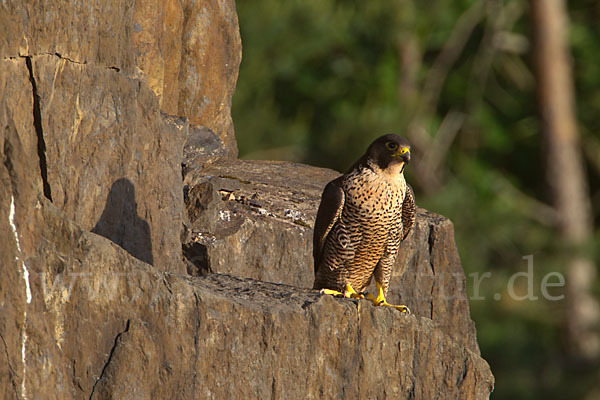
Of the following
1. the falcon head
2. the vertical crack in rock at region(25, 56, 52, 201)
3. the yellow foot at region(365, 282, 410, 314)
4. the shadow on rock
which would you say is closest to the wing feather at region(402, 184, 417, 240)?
the falcon head

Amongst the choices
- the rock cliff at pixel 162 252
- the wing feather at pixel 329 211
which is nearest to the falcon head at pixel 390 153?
the wing feather at pixel 329 211

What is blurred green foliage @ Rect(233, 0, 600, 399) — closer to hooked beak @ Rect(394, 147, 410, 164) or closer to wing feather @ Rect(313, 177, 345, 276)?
wing feather @ Rect(313, 177, 345, 276)

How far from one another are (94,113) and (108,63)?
13.3 inches

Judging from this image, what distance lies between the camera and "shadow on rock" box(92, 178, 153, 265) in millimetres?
5289

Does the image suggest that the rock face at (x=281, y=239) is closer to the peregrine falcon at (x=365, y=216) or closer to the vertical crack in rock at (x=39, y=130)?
the peregrine falcon at (x=365, y=216)

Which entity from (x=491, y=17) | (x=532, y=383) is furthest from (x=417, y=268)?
(x=491, y=17)

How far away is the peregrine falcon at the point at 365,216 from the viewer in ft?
17.3

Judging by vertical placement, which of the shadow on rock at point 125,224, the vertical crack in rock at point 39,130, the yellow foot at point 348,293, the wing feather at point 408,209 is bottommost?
the yellow foot at point 348,293

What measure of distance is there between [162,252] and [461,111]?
14824 millimetres

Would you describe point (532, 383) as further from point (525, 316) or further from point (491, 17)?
point (491, 17)

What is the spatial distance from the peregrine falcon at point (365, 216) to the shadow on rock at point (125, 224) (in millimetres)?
904

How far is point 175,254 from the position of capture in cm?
557

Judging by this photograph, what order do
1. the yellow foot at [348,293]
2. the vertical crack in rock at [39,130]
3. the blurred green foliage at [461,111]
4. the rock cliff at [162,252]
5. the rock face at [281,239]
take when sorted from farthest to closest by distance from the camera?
the blurred green foliage at [461,111] < the rock face at [281,239] < the yellow foot at [348,293] < the vertical crack in rock at [39,130] < the rock cliff at [162,252]

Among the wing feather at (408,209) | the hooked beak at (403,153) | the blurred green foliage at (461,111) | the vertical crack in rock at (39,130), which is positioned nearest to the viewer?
the vertical crack in rock at (39,130)
